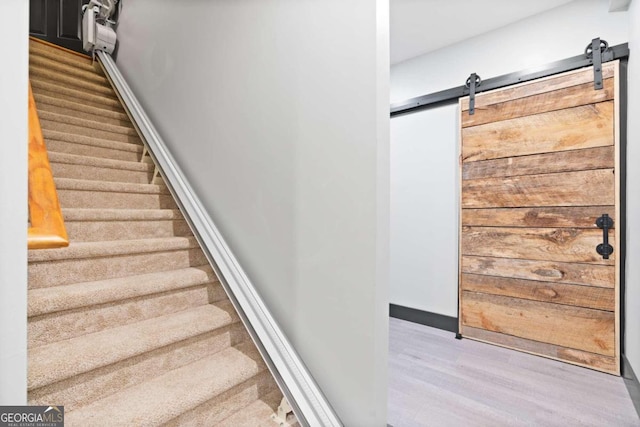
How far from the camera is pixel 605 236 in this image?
2.04 metres

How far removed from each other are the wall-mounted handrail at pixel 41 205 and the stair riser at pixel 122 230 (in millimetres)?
1370

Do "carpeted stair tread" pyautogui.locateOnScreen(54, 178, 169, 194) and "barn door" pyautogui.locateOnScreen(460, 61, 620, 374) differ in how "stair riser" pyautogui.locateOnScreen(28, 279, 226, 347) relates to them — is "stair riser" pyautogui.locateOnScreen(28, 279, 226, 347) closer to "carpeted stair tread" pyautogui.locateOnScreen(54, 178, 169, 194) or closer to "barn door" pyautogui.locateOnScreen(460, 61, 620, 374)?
"carpeted stair tread" pyautogui.locateOnScreen(54, 178, 169, 194)

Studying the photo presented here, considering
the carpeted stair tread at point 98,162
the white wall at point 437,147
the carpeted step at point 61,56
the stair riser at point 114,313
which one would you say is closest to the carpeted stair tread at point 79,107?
the carpeted stair tread at point 98,162

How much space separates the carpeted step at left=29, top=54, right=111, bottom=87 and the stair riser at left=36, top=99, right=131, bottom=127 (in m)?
0.66

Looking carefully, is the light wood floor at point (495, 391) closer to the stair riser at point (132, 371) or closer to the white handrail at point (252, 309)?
the white handrail at point (252, 309)

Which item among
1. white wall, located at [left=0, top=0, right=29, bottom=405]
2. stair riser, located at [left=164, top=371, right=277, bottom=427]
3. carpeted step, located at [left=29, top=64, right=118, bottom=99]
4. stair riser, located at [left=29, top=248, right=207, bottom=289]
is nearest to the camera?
white wall, located at [left=0, top=0, right=29, bottom=405]

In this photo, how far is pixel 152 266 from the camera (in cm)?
172

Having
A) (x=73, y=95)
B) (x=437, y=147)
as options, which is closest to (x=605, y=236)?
(x=437, y=147)

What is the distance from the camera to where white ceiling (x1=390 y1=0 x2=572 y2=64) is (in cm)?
223

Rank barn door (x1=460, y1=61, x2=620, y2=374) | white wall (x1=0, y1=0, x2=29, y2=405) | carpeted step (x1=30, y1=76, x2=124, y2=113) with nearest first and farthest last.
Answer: white wall (x1=0, y1=0, x2=29, y2=405) → barn door (x1=460, y1=61, x2=620, y2=374) → carpeted step (x1=30, y1=76, x2=124, y2=113)

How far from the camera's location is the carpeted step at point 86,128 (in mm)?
2227

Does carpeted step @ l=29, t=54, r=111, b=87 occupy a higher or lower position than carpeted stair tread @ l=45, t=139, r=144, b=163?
higher

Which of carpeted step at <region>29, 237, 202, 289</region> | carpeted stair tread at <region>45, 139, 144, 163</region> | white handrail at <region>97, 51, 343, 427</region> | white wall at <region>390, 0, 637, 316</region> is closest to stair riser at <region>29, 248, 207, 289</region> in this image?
carpeted step at <region>29, 237, 202, 289</region>

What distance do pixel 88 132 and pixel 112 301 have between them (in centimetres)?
168
